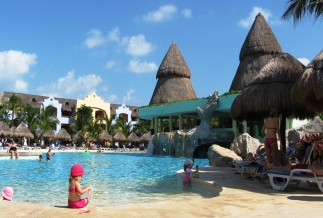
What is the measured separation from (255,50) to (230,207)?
80.2ft

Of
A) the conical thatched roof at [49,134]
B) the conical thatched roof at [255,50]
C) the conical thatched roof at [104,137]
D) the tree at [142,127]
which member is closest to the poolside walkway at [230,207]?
the conical thatched roof at [255,50]

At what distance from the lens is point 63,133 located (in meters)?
46.2

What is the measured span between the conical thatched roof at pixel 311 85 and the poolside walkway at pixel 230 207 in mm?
1703

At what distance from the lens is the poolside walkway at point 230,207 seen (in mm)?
3877

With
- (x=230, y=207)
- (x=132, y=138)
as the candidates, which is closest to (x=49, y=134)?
(x=132, y=138)

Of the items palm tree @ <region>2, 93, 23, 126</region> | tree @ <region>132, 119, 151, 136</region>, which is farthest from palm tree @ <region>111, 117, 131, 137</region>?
palm tree @ <region>2, 93, 23, 126</region>

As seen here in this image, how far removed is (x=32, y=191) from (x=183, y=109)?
846 inches

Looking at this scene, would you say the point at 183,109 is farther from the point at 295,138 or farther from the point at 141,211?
the point at 141,211

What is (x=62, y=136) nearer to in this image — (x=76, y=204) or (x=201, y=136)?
(x=201, y=136)

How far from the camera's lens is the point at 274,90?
336 inches

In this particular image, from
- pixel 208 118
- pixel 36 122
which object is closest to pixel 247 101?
pixel 208 118

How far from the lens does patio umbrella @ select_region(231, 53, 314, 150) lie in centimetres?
846

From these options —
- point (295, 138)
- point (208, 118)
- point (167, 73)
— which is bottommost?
point (295, 138)

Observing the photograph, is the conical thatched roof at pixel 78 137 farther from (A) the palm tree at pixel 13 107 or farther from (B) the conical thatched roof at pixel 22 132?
(B) the conical thatched roof at pixel 22 132
